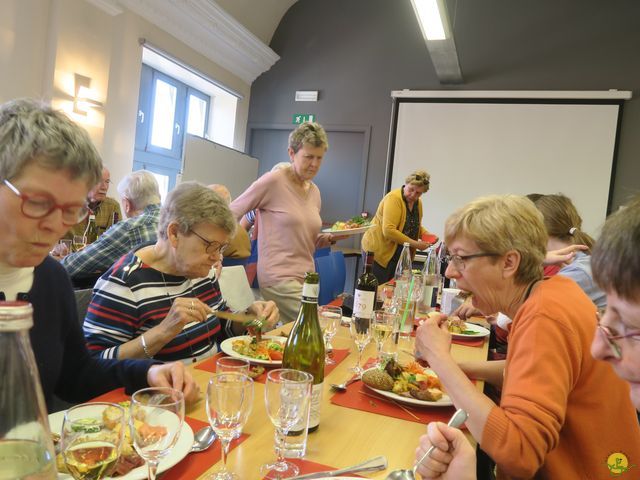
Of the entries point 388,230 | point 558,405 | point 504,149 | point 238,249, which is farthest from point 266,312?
point 504,149

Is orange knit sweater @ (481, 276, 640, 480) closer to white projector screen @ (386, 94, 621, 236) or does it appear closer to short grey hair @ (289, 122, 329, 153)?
short grey hair @ (289, 122, 329, 153)

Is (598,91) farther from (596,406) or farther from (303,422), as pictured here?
(303,422)

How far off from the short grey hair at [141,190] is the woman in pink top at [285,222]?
0.74 metres

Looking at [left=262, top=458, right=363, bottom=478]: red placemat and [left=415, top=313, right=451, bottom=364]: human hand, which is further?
[left=415, top=313, right=451, bottom=364]: human hand

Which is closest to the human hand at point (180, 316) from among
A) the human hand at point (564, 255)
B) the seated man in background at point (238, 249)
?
the human hand at point (564, 255)

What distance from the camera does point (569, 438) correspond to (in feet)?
3.61

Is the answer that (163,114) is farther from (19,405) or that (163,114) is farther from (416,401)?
(19,405)

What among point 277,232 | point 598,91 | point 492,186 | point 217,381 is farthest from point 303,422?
point 598,91

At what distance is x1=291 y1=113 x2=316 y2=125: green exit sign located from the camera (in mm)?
6900

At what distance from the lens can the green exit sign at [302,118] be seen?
690 cm

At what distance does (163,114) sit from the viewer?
6.00m

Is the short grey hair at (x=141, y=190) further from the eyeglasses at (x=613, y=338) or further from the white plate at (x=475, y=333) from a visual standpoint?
the eyeglasses at (x=613, y=338)

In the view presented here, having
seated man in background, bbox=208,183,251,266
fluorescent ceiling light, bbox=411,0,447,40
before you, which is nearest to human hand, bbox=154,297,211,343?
seated man in background, bbox=208,183,251,266

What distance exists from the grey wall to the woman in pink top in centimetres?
388
